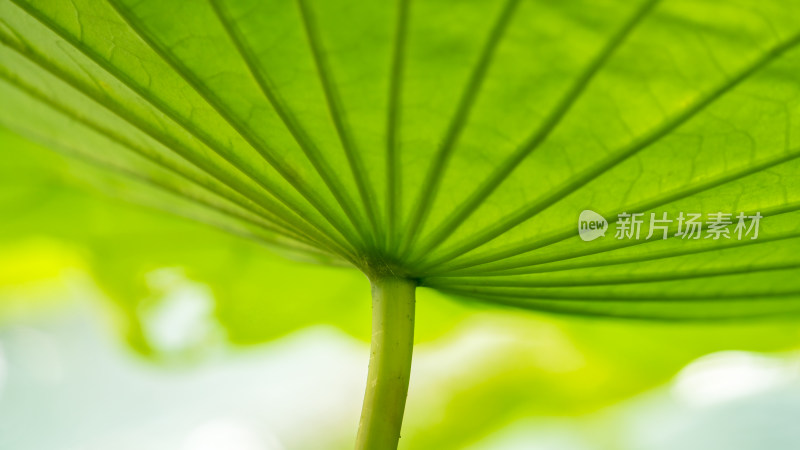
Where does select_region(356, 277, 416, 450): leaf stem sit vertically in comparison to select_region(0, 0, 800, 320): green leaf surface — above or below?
below

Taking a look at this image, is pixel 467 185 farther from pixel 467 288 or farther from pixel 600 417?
pixel 600 417

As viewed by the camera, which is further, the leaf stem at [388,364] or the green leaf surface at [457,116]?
the leaf stem at [388,364]

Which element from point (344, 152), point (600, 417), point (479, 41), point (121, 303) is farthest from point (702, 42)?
point (121, 303)

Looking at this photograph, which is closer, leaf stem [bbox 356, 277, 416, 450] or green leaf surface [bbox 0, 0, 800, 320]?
green leaf surface [bbox 0, 0, 800, 320]

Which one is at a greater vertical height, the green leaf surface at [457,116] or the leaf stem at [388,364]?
the green leaf surface at [457,116]
